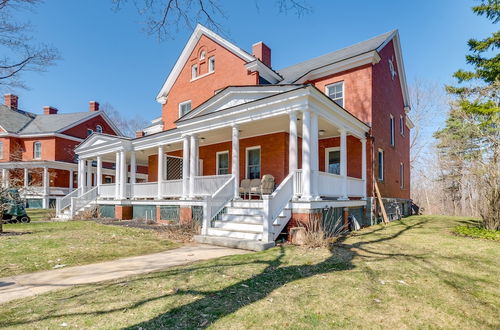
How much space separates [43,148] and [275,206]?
2914cm

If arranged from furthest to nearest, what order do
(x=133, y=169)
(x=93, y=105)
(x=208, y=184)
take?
(x=93, y=105), (x=133, y=169), (x=208, y=184)

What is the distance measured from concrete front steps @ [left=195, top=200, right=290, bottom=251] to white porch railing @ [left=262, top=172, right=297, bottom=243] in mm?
165

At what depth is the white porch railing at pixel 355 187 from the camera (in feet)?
36.8

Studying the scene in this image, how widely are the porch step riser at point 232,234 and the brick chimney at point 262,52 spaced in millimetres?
10253

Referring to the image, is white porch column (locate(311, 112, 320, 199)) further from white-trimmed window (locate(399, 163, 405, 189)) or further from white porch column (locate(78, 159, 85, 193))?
white porch column (locate(78, 159, 85, 193))

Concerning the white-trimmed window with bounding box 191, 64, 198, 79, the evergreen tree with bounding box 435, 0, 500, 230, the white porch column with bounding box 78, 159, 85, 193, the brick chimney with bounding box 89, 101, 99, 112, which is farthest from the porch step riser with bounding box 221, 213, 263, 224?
the brick chimney with bounding box 89, 101, 99, 112

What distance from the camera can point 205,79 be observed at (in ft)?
53.8

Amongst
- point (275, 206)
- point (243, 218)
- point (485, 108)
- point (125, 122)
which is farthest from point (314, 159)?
point (125, 122)

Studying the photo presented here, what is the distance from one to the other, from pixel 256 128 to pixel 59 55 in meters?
7.71

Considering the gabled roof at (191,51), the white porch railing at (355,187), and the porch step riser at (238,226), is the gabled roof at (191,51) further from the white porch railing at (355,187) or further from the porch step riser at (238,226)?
the porch step riser at (238,226)

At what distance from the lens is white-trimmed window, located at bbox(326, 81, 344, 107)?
13852 mm

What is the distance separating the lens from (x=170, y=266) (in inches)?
226

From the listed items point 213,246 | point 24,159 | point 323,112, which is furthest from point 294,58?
point 24,159

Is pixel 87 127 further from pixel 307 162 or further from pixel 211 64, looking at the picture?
pixel 307 162
